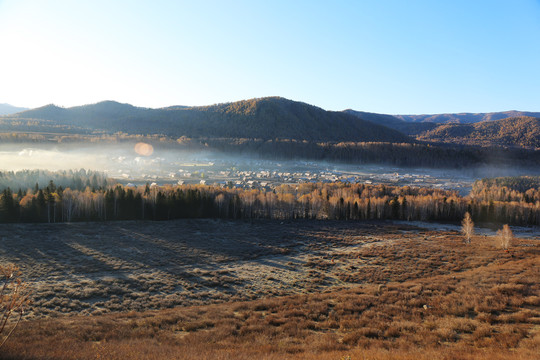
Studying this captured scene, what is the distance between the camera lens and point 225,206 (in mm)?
72250

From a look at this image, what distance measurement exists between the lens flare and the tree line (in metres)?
115

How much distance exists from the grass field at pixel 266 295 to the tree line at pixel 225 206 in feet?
15.1

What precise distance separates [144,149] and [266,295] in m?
180

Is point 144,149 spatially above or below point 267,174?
above

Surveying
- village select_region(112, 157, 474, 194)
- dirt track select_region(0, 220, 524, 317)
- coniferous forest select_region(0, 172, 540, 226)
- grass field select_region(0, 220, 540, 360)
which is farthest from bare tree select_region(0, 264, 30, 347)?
village select_region(112, 157, 474, 194)

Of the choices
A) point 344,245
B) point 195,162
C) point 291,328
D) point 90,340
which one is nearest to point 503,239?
point 344,245

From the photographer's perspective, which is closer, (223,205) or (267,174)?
(223,205)

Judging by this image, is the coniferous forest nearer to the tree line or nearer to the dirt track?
the tree line

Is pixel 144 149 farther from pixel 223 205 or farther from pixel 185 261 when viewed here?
pixel 185 261

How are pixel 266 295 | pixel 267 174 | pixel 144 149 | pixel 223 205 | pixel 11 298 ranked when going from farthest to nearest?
pixel 144 149 → pixel 267 174 → pixel 223 205 → pixel 266 295 → pixel 11 298

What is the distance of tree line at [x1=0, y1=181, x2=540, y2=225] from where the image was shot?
5797 cm

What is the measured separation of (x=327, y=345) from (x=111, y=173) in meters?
139

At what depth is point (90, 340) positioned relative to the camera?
1730 centimetres

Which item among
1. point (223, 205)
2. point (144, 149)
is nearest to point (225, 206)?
point (223, 205)
